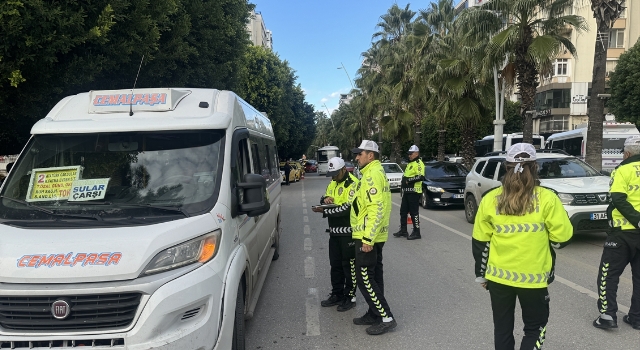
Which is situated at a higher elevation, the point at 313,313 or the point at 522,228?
the point at 522,228

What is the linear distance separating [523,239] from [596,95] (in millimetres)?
12428

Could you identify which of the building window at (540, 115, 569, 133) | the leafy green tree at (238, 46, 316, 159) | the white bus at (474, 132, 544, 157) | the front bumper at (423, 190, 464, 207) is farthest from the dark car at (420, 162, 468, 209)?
the building window at (540, 115, 569, 133)

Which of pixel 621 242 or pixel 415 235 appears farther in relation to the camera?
pixel 415 235

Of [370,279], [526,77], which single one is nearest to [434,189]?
[526,77]

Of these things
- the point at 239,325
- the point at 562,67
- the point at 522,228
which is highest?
the point at 562,67

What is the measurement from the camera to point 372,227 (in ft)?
13.8

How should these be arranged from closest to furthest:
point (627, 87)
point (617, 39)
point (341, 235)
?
point (341, 235) → point (627, 87) → point (617, 39)

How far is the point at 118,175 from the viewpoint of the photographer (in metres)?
3.59

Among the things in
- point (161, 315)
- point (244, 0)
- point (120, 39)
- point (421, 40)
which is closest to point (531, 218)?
point (161, 315)

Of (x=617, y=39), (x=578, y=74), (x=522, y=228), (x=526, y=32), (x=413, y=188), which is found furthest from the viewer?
(x=578, y=74)

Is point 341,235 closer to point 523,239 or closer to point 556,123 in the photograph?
point 523,239

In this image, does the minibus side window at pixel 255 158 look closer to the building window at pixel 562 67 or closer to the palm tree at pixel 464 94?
the palm tree at pixel 464 94

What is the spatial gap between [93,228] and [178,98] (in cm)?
150

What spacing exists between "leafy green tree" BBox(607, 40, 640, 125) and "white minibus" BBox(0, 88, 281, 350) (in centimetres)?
3080
